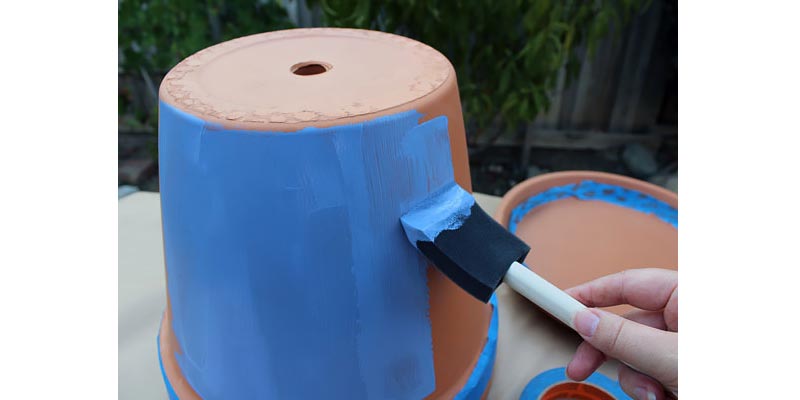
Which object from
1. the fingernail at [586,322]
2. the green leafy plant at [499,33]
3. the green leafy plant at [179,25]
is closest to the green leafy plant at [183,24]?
the green leafy plant at [179,25]

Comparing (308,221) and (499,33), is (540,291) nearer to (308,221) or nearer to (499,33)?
(308,221)

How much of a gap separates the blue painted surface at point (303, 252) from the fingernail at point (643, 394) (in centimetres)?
26

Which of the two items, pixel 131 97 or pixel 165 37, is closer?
pixel 165 37

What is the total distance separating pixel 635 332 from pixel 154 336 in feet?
2.20

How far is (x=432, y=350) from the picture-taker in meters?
0.56

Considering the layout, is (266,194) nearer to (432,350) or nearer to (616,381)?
(432,350)

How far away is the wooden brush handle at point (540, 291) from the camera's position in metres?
0.48

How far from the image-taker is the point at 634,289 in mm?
660

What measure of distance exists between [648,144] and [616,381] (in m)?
1.50

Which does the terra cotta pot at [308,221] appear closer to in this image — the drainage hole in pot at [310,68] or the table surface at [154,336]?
the drainage hole in pot at [310,68]

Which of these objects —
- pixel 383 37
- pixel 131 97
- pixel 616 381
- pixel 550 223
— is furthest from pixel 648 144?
pixel 131 97

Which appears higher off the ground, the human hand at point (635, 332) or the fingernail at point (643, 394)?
the human hand at point (635, 332)

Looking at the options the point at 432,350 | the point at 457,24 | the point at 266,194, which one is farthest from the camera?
the point at 457,24

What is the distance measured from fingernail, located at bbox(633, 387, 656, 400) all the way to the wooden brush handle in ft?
0.58
